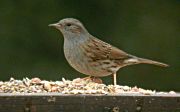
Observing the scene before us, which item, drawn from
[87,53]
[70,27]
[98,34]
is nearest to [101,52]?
[87,53]

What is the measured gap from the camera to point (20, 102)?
6.28m

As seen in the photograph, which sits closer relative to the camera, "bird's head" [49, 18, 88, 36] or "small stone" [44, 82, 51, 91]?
"small stone" [44, 82, 51, 91]

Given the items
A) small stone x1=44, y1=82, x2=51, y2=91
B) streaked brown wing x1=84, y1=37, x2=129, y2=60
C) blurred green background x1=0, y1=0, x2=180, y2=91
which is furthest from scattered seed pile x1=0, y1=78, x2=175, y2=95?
blurred green background x1=0, y1=0, x2=180, y2=91

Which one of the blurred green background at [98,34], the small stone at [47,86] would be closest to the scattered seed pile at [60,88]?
the small stone at [47,86]

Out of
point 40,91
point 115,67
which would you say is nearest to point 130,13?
point 115,67

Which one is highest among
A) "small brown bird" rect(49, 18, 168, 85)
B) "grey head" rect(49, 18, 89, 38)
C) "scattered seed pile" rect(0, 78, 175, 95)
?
"grey head" rect(49, 18, 89, 38)

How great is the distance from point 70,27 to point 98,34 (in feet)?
16.9

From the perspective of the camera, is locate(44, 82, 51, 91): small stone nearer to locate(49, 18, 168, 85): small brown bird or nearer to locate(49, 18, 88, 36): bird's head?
locate(49, 18, 168, 85): small brown bird

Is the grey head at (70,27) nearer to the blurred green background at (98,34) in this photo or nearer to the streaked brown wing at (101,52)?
the streaked brown wing at (101,52)

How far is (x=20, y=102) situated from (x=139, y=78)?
6792 millimetres

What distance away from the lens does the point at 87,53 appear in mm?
8453

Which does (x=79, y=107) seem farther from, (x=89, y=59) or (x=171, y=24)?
(x=171, y=24)

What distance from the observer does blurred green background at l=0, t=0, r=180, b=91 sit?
1267 cm

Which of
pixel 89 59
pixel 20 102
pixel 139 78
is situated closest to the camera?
pixel 20 102
